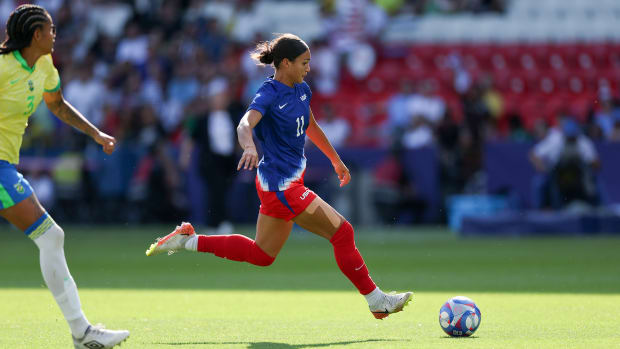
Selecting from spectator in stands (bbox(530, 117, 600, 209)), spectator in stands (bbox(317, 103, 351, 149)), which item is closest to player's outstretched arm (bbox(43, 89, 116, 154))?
spectator in stands (bbox(530, 117, 600, 209))

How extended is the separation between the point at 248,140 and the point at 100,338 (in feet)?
5.18

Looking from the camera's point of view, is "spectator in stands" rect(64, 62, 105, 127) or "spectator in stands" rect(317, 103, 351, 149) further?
"spectator in stands" rect(64, 62, 105, 127)

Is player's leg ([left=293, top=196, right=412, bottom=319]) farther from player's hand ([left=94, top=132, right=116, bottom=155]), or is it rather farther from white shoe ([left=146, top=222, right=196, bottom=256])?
player's hand ([left=94, top=132, right=116, bottom=155])

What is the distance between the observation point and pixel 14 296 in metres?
9.73

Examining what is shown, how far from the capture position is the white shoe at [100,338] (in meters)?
6.14

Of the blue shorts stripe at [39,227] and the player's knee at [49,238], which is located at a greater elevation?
the blue shorts stripe at [39,227]

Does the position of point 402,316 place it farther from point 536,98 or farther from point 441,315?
point 536,98

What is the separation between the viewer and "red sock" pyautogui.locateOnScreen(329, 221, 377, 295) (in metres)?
7.51

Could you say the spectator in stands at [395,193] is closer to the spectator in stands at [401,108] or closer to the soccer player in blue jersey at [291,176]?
the spectator in stands at [401,108]

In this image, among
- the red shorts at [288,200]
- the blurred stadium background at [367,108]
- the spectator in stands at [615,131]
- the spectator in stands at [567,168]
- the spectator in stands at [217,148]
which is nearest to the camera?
the red shorts at [288,200]

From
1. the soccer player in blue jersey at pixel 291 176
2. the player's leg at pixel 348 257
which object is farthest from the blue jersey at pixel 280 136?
the player's leg at pixel 348 257

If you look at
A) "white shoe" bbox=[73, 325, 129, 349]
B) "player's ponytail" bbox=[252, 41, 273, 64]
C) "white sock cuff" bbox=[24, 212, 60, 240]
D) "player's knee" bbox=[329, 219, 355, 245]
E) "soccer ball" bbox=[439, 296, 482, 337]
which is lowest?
"soccer ball" bbox=[439, 296, 482, 337]

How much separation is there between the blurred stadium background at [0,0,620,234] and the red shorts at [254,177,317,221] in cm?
932

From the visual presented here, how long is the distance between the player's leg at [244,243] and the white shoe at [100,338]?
66.4 inches
